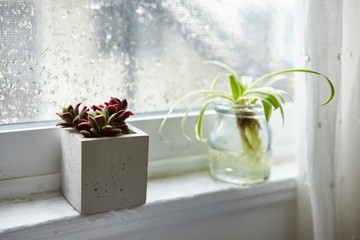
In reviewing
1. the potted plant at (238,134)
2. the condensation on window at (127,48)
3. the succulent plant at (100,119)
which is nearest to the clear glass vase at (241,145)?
the potted plant at (238,134)

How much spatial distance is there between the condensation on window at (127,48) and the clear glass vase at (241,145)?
12 centimetres

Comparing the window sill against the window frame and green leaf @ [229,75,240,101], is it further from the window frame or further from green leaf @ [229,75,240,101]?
green leaf @ [229,75,240,101]

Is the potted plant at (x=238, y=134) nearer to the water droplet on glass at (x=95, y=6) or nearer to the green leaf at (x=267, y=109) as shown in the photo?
the green leaf at (x=267, y=109)

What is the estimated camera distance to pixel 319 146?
1.00 meters

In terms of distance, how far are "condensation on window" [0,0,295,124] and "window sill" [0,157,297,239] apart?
16cm

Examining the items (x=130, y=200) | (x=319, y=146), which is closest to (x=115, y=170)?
(x=130, y=200)

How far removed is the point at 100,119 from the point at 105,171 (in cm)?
9

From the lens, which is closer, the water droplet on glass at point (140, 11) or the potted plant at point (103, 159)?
the potted plant at point (103, 159)

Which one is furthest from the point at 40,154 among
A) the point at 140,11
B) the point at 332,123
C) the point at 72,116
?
the point at 332,123

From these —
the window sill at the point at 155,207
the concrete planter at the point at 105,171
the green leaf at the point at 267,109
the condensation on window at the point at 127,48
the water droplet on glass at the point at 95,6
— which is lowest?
the window sill at the point at 155,207

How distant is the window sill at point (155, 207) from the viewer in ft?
2.79

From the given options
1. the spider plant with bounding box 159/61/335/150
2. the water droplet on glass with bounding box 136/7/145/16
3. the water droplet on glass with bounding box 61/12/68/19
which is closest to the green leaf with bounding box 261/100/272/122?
the spider plant with bounding box 159/61/335/150

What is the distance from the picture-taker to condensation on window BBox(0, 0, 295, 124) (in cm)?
93

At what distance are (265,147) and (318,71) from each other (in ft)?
0.62
